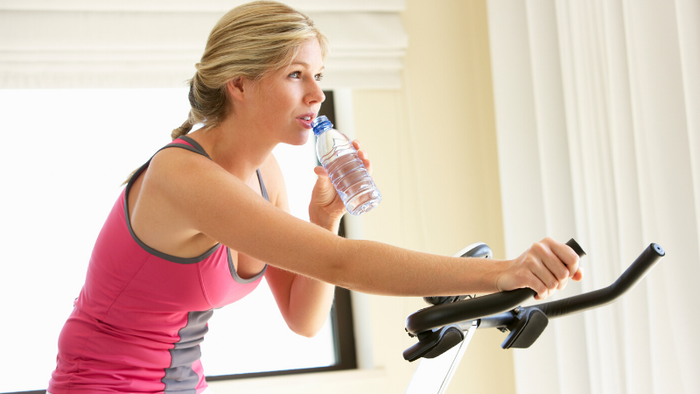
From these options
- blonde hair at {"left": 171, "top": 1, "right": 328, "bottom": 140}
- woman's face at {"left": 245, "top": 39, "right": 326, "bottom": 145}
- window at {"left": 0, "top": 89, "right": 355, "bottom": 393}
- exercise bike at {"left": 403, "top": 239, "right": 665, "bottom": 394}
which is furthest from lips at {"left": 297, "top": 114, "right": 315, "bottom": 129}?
window at {"left": 0, "top": 89, "right": 355, "bottom": 393}

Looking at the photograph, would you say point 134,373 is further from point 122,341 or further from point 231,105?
point 231,105

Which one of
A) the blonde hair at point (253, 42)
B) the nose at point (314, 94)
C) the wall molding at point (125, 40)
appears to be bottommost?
the nose at point (314, 94)

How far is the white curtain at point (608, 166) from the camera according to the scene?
4.56ft

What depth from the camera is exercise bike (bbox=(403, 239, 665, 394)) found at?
69 cm

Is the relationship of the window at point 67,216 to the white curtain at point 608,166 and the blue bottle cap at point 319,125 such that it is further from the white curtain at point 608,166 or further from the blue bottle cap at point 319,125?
the blue bottle cap at point 319,125

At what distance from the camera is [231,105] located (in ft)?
3.85

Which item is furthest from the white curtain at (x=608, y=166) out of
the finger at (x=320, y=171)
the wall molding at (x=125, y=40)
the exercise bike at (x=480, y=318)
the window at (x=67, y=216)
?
the window at (x=67, y=216)

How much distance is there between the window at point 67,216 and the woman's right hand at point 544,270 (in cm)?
173

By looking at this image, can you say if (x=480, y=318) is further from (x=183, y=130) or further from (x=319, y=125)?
(x=183, y=130)

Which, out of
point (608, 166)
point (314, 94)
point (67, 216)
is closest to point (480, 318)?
point (314, 94)

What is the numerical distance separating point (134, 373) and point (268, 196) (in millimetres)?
486

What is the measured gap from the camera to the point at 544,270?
2.28ft

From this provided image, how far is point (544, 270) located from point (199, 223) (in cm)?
52

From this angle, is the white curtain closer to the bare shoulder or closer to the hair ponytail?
the bare shoulder
